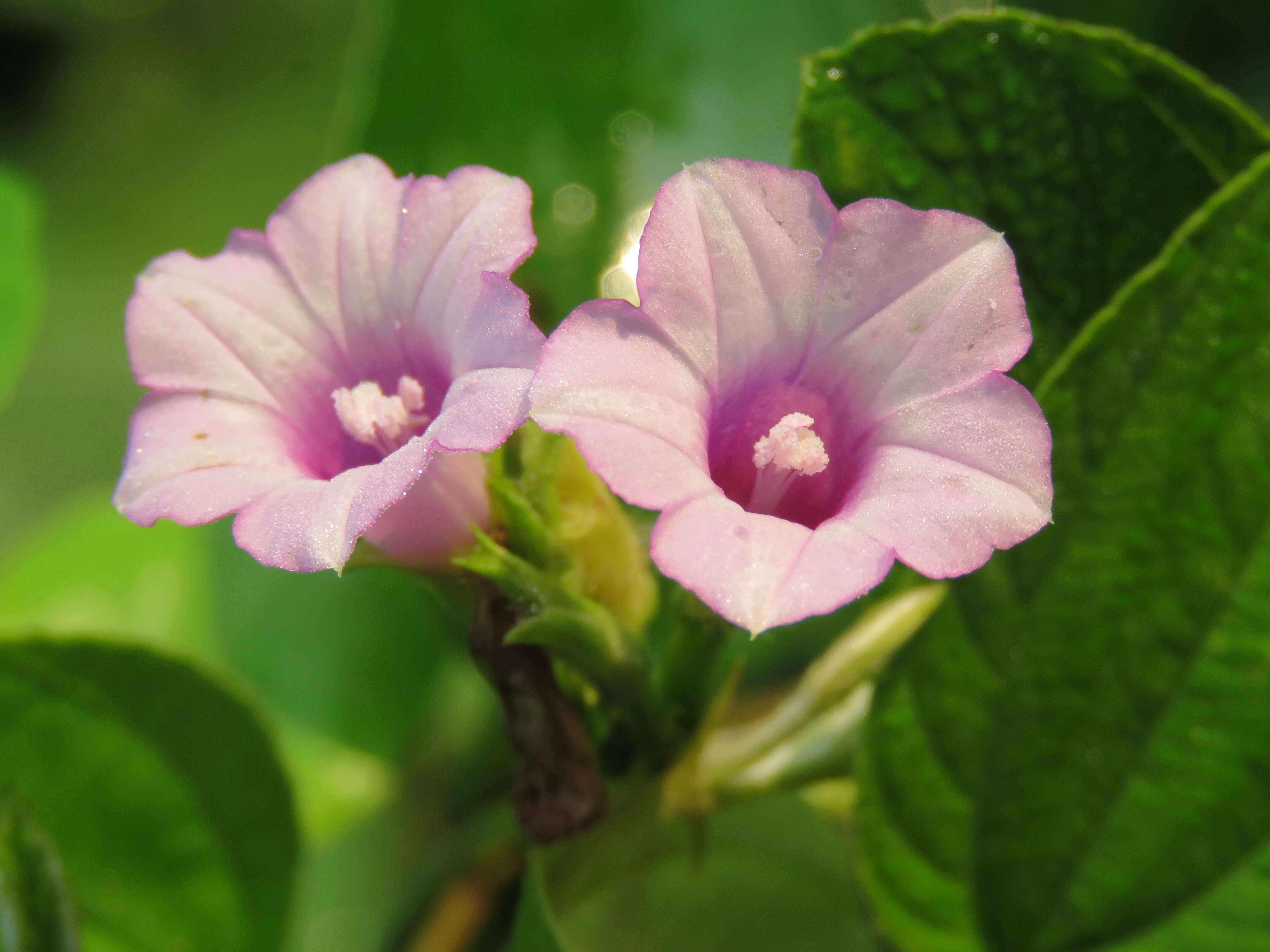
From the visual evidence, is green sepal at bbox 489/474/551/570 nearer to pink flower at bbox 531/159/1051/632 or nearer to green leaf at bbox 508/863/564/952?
pink flower at bbox 531/159/1051/632

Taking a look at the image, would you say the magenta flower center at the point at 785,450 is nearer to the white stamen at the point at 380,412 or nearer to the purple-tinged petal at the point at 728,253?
the purple-tinged petal at the point at 728,253

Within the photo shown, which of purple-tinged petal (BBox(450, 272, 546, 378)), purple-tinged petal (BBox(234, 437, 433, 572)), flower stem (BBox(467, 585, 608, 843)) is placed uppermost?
purple-tinged petal (BBox(450, 272, 546, 378))

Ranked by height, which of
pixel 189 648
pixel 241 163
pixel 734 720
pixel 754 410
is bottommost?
pixel 189 648

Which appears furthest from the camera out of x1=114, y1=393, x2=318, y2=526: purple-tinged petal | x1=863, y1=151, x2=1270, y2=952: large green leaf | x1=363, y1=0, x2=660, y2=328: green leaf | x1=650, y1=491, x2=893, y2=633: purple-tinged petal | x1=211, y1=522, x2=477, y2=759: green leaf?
x1=211, y1=522, x2=477, y2=759: green leaf

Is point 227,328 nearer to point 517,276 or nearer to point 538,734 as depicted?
point 538,734

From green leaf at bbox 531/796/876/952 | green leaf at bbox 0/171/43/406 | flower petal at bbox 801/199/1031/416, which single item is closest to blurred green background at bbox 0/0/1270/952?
green leaf at bbox 531/796/876/952

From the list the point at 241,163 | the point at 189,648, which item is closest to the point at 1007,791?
the point at 189,648

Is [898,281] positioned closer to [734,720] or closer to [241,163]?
[734,720]

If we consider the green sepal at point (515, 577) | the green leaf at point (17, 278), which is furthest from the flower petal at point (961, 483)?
the green leaf at point (17, 278)
